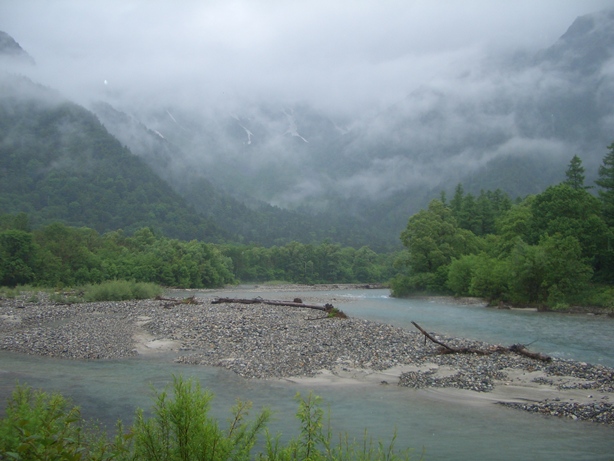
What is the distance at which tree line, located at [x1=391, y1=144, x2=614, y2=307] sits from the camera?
5053 centimetres

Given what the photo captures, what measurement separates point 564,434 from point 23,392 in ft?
44.5

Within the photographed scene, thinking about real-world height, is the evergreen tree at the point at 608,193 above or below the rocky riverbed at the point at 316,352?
above

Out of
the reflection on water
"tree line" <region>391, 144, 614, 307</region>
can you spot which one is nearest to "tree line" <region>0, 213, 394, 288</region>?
"tree line" <region>391, 144, 614, 307</region>

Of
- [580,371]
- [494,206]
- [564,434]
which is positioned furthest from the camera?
[494,206]

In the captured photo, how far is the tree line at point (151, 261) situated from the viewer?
65312 millimetres

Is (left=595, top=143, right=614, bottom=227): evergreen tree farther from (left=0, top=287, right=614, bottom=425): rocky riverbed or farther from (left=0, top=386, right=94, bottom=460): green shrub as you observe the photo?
(left=0, top=386, right=94, bottom=460): green shrub

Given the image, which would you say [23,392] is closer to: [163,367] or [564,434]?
[564,434]

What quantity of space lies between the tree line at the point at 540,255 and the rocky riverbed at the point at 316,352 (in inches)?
1182

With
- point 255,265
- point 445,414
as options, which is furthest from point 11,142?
point 445,414

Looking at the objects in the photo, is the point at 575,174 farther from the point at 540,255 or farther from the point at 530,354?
the point at 530,354

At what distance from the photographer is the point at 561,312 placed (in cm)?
4869

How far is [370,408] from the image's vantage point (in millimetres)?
15836

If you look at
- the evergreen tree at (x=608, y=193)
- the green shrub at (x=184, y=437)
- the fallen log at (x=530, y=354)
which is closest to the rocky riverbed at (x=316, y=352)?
the fallen log at (x=530, y=354)

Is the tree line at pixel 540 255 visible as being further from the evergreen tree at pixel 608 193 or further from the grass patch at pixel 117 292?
the grass patch at pixel 117 292
